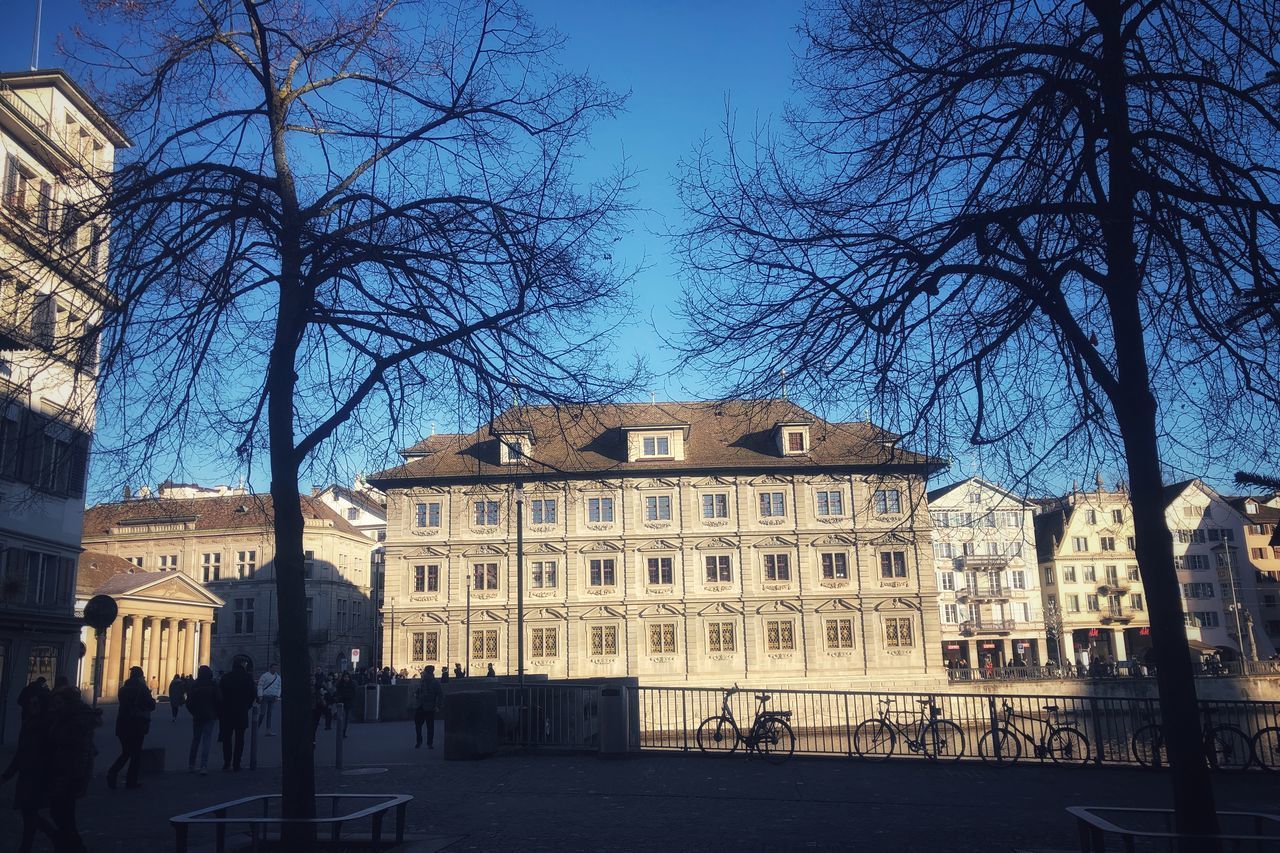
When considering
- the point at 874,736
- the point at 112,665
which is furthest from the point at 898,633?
the point at 112,665

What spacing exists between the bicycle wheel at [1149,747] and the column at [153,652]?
5437 centimetres

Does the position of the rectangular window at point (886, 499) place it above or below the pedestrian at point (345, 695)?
above

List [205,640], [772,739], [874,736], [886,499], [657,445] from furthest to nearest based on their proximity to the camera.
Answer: [205,640] < [657,445] < [874,736] < [772,739] < [886,499]

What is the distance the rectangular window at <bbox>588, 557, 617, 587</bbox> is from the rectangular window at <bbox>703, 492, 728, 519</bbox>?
5874 mm

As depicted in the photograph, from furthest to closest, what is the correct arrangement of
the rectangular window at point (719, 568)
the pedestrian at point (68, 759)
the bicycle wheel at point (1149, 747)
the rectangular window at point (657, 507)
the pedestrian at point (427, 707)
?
the rectangular window at point (657, 507)
the rectangular window at point (719, 568)
the pedestrian at point (427, 707)
the bicycle wheel at point (1149, 747)
the pedestrian at point (68, 759)

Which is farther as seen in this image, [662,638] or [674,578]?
[674,578]

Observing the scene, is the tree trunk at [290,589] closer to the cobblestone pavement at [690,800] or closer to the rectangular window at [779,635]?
the cobblestone pavement at [690,800]

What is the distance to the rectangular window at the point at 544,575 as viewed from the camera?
55.1 meters

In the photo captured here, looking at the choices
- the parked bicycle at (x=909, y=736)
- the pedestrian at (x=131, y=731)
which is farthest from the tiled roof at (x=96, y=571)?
the parked bicycle at (x=909, y=736)

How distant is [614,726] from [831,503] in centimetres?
3921

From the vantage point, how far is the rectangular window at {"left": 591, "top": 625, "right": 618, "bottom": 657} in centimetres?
5416

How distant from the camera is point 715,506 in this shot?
5544 centimetres

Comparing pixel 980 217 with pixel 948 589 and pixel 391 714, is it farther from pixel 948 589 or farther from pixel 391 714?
pixel 948 589

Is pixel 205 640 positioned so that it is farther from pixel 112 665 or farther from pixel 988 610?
pixel 988 610
